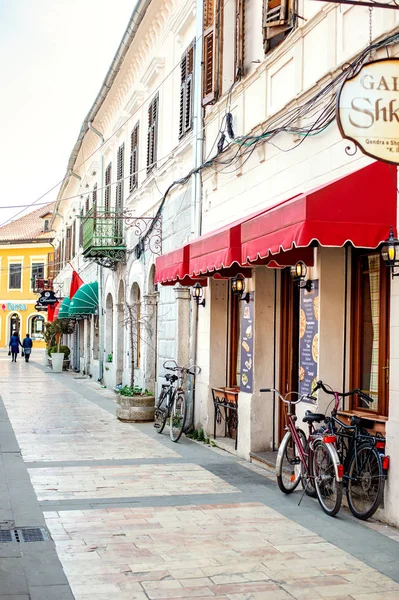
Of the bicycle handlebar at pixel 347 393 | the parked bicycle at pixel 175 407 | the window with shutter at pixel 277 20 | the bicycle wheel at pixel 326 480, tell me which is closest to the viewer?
the bicycle wheel at pixel 326 480

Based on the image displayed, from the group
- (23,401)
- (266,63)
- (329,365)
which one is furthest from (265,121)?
(23,401)

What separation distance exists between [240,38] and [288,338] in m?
4.49

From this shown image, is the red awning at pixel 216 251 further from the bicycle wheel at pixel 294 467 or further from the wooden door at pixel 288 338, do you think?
the bicycle wheel at pixel 294 467

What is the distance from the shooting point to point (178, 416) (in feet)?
42.4

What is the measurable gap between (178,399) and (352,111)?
25.4 ft

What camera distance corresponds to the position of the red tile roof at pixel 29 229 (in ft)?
204

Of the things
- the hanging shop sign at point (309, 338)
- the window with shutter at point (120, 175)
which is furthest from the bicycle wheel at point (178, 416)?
the window with shutter at point (120, 175)

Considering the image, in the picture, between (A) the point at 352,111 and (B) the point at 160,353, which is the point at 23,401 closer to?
(B) the point at 160,353

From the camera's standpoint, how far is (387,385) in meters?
7.73

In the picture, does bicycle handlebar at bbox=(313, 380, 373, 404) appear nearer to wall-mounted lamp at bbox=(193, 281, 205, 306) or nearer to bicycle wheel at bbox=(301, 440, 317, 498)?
bicycle wheel at bbox=(301, 440, 317, 498)

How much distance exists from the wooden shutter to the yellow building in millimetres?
51752

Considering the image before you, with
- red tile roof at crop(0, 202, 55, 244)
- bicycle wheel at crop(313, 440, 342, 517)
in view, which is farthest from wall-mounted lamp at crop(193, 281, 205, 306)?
red tile roof at crop(0, 202, 55, 244)

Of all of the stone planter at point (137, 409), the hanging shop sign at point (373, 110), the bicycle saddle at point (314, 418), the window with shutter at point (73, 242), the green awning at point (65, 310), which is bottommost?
the stone planter at point (137, 409)

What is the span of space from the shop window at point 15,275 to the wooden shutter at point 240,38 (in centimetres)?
5341
